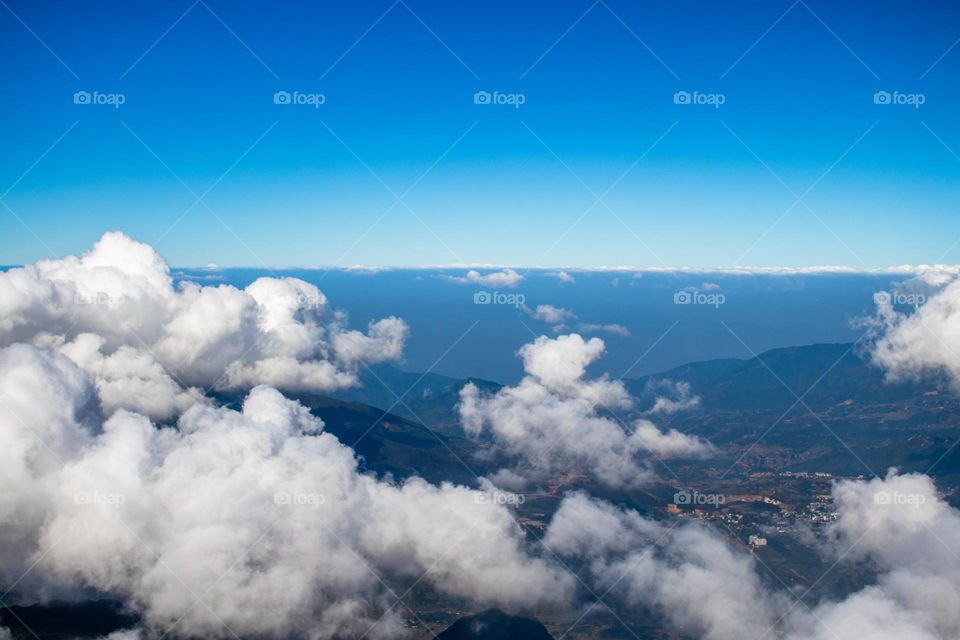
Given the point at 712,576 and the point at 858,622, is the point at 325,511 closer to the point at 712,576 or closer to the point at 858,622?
the point at 712,576

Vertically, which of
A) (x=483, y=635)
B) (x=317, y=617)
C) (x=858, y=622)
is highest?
(x=858, y=622)

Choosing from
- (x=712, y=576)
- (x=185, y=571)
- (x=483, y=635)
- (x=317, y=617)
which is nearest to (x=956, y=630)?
(x=712, y=576)

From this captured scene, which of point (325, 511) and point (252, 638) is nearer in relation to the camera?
point (252, 638)

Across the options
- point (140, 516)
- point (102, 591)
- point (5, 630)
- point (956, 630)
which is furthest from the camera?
point (102, 591)

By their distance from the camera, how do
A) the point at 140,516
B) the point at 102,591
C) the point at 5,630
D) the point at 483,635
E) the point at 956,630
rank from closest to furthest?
the point at 5,630
the point at 956,630
the point at 140,516
the point at 102,591
the point at 483,635

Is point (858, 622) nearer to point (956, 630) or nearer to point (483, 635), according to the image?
point (956, 630)

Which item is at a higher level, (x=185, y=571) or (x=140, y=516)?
(x=140, y=516)
